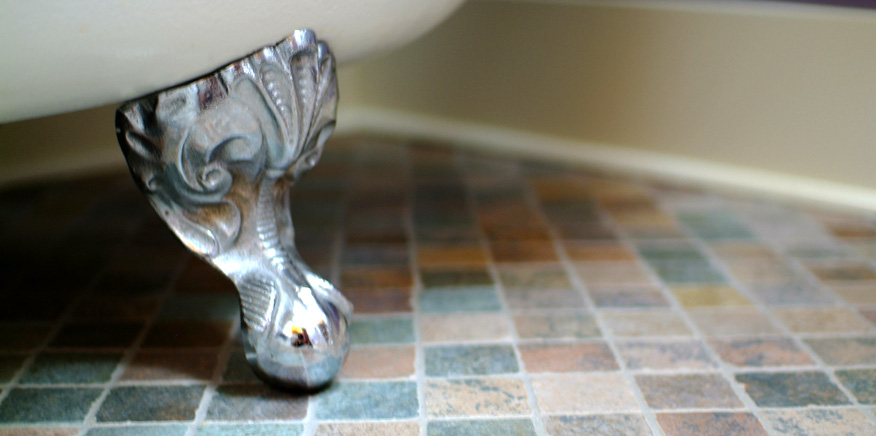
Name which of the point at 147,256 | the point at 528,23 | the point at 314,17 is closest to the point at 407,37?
the point at 314,17

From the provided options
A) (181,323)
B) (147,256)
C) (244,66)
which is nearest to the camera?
(244,66)

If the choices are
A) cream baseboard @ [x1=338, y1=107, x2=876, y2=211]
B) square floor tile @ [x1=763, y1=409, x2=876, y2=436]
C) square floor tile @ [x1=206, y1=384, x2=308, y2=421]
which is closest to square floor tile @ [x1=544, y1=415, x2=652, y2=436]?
square floor tile @ [x1=763, y1=409, x2=876, y2=436]

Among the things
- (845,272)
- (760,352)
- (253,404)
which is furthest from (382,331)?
(845,272)

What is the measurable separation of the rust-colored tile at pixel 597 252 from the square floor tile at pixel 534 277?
0.05 metres

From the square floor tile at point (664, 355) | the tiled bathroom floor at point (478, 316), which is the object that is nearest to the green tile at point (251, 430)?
the tiled bathroom floor at point (478, 316)

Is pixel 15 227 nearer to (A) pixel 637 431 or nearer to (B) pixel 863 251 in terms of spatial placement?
(A) pixel 637 431

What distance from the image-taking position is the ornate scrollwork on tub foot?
563mm

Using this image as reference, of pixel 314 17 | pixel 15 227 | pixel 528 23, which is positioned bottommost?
pixel 15 227

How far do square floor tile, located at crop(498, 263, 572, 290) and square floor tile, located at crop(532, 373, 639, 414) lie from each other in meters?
0.20

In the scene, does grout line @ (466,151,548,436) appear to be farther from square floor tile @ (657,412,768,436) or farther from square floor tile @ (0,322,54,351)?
square floor tile @ (0,322,54,351)

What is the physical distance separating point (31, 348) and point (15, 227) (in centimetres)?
35

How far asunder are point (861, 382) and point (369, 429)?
17.9 inches

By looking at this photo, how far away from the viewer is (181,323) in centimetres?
78

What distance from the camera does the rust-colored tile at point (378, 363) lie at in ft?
2.27
